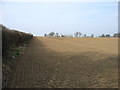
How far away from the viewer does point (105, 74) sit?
18.0 feet

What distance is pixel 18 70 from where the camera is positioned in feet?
18.3

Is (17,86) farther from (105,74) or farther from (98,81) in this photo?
(105,74)

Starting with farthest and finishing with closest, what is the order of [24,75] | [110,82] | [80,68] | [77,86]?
[80,68] → [24,75] → [110,82] → [77,86]

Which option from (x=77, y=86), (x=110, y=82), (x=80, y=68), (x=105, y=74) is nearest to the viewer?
(x=77, y=86)

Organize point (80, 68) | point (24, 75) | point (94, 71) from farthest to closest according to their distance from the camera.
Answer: point (80, 68) → point (94, 71) → point (24, 75)

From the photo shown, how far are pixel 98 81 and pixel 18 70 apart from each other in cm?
300

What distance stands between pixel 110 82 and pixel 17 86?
2.96 meters

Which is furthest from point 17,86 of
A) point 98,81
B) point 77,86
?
point 98,81

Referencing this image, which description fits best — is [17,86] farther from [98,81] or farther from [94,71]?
[94,71]

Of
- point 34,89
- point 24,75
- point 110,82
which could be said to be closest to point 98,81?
point 110,82

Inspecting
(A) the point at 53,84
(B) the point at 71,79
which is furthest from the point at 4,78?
(B) the point at 71,79

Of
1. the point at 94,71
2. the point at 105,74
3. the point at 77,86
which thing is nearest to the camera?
the point at 77,86

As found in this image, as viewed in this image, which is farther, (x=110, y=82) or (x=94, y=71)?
(x=94, y=71)

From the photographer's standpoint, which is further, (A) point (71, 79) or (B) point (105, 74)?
(B) point (105, 74)
